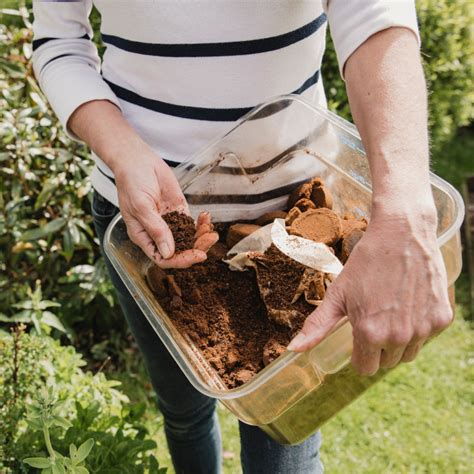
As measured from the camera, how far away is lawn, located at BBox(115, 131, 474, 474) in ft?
8.00

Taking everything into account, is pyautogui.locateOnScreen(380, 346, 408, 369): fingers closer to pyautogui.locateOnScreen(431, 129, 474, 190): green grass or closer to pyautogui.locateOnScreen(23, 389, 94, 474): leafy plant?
pyautogui.locateOnScreen(23, 389, 94, 474): leafy plant

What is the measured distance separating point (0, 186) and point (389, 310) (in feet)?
6.52

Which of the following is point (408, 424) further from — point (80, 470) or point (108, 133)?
point (108, 133)

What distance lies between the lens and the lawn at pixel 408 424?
8.00 ft

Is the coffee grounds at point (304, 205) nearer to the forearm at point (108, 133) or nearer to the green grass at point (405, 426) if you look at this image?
the forearm at point (108, 133)

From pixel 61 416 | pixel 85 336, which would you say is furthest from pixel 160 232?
pixel 85 336

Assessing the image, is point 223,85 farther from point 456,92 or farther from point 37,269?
point 456,92

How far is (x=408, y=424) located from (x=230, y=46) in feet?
5.87

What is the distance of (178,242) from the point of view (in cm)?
124

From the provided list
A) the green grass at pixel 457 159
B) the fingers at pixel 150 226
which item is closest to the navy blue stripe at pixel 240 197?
the fingers at pixel 150 226

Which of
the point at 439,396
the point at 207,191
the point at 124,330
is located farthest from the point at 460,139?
the point at 207,191

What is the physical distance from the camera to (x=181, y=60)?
136 centimetres

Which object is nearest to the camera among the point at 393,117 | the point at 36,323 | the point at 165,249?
the point at 393,117

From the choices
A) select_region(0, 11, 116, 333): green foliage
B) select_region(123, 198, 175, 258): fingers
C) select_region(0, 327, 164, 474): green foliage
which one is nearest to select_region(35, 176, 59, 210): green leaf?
select_region(0, 11, 116, 333): green foliage
